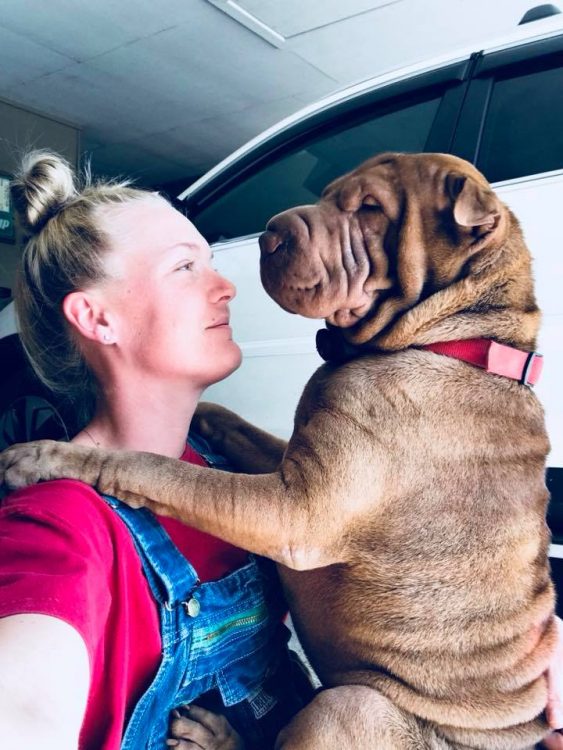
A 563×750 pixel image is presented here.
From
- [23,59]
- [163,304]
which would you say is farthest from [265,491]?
[23,59]

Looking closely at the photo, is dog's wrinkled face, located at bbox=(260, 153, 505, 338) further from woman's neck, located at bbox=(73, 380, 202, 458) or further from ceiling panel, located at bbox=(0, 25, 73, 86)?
ceiling panel, located at bbox=(0, 25, 73, 86)

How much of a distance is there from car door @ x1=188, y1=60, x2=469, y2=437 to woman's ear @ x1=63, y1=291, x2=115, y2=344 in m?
1.42

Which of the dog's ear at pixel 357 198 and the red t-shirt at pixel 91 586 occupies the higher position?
the dog's ear at pixel 357 198

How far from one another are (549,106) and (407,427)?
169 cm

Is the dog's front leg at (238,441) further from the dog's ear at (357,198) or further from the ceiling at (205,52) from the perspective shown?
the ceiling at (205,52)

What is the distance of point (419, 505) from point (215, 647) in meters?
0.54

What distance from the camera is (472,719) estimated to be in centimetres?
165

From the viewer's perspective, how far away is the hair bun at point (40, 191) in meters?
1.98

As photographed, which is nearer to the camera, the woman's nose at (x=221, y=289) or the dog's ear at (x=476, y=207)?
the dog's ear at (x=476, y=207)

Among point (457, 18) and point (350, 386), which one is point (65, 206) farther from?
point (457, 18)

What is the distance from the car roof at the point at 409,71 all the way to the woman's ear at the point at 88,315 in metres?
2.00

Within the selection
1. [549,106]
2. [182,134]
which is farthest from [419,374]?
[182,134]

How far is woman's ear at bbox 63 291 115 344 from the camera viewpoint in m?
1.84

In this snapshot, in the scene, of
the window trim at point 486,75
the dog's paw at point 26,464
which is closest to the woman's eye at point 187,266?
the dog's paw at point 26,464
